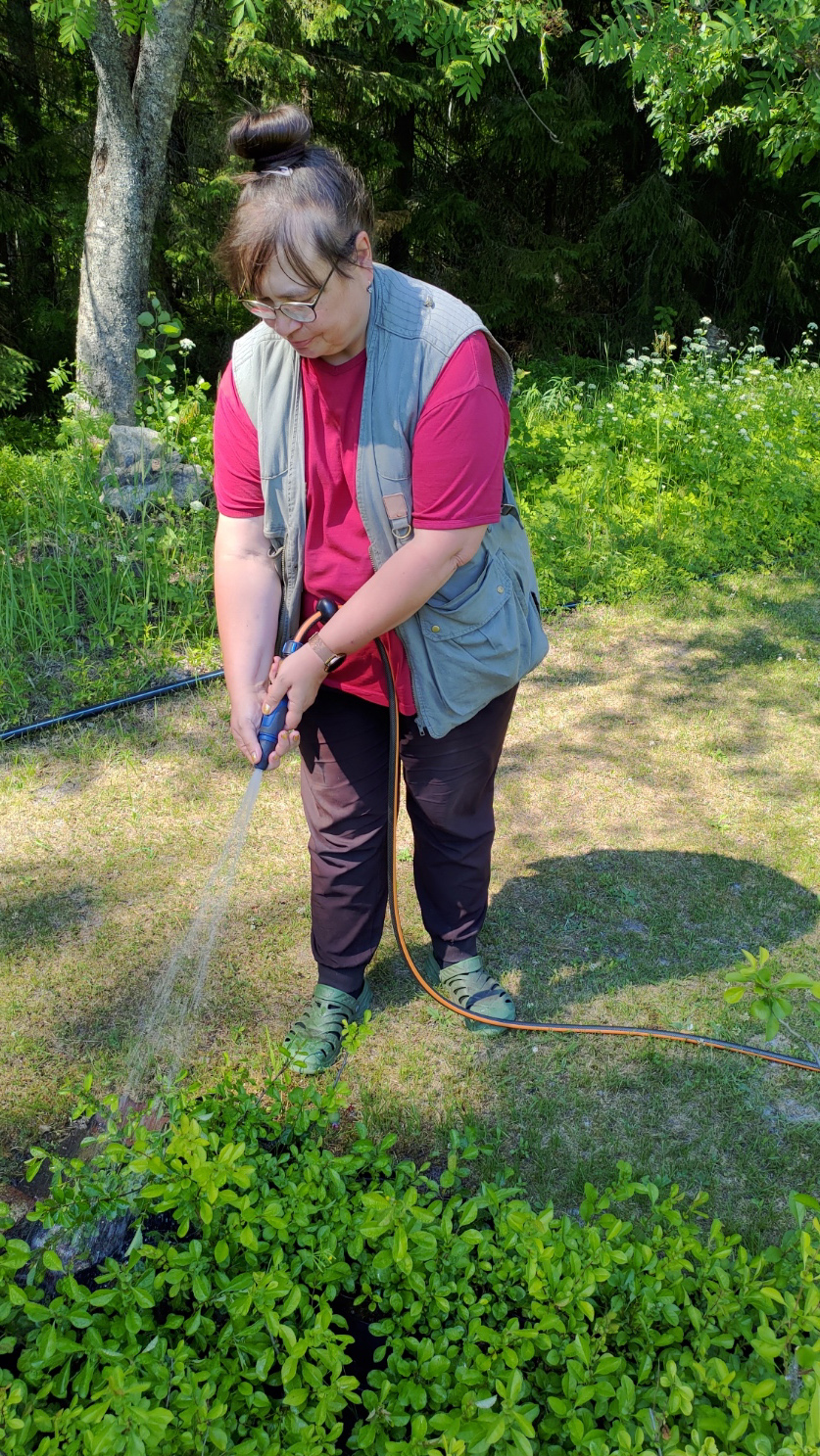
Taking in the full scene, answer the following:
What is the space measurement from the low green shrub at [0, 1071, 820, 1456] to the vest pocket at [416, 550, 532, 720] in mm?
898

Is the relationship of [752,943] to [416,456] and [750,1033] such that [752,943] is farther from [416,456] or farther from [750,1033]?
[416,456]

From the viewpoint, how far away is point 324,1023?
8.23ft

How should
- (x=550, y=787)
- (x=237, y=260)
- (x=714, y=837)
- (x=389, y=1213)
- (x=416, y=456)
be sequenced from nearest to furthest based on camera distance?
(x=389, y=1213) → (x=237, y=260) → (x=416, y=456) → (x=714, y=837) → (x=550, y=787)

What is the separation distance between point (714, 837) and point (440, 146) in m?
8.22

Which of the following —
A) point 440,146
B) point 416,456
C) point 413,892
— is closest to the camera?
point 416,456

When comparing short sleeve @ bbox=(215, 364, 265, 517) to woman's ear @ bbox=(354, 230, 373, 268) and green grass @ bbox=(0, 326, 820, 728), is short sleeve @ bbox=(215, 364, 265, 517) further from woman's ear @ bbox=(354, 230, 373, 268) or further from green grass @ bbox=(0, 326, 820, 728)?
green grass @ bbox=(0, 326, 820, 728)

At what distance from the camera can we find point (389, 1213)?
1.49m

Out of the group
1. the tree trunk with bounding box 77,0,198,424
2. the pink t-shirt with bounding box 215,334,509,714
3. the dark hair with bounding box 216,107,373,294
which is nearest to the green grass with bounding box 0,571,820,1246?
the pink t-shirt with bounding box 215,334,509,714

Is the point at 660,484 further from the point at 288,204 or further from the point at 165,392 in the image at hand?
the point at 288,204

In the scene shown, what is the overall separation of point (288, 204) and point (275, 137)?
13 cm

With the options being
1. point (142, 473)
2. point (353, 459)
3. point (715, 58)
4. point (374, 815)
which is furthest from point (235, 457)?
point (715, 58)

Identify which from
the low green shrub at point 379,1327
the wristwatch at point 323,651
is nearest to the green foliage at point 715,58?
the wristwatch at point 323,651

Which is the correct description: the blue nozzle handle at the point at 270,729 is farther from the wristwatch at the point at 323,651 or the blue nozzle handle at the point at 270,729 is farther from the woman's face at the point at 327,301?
the woman's face at the point at 327,301

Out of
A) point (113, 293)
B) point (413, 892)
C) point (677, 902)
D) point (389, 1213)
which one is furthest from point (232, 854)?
point (113, 293)
